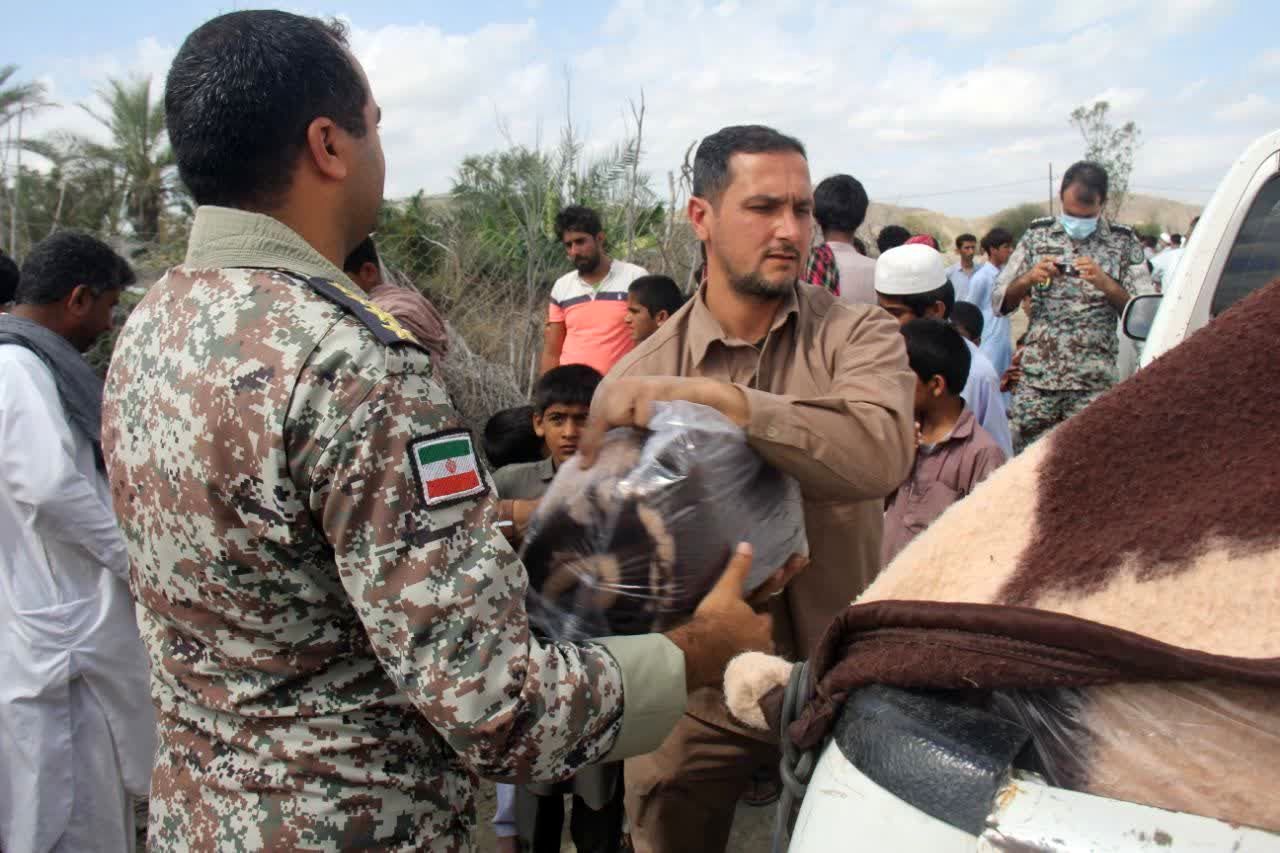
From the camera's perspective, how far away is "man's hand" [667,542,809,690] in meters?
1.58

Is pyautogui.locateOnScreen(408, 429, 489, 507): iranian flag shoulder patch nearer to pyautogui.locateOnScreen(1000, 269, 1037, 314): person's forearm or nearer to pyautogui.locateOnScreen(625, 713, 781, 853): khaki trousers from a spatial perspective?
pyautogui.locateOnScreen(625, 713, 781, 853): khaki trousers

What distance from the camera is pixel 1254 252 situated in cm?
275

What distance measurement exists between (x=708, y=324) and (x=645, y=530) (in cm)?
83

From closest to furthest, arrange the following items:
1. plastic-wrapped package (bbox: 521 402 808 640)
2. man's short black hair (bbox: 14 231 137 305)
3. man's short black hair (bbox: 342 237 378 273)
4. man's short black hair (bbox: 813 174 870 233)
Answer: plastic-wrapped package (bbox: 521 402 808 640) → man's short black hair (bbox: 14 231 137 305) → man's short black hair (bbox: 342 237 378 273) → man's short black hair (bbox: 813 174 870 233)

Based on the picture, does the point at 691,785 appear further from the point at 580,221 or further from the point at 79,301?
the point at 580,221

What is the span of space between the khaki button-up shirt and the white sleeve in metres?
1.60

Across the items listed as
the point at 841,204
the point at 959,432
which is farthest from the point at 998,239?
the point at 959,432

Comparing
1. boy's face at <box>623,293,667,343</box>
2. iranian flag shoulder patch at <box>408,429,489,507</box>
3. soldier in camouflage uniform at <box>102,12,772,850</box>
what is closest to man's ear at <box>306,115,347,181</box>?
soldier in camouflage uniform at <box>102,12,772,850</box>

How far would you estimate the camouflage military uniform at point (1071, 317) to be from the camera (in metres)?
5.30

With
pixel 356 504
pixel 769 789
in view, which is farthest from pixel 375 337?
pixel 769 789

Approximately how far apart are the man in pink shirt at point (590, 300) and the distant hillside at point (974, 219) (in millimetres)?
26078

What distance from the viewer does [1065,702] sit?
84 centimetres

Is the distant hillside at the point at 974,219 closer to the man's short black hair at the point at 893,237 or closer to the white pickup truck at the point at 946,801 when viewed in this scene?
the man's short black hair at the point at 893,237

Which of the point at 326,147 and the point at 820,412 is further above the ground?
the point at 326,147
